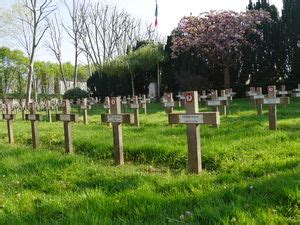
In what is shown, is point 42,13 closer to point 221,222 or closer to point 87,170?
point 87,170

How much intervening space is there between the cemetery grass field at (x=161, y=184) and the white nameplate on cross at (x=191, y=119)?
0.75m

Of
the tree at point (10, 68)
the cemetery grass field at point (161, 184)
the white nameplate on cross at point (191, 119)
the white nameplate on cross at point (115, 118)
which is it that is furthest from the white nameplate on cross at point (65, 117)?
the tree at point (10, 68)

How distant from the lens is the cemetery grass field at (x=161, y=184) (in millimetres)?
3736

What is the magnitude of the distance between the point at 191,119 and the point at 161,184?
3.93 feet

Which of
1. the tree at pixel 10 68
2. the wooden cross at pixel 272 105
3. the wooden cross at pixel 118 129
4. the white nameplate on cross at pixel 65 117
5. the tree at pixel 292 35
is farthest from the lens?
the tree at pixel 10 68

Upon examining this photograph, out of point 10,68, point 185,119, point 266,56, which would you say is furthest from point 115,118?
point 10,68

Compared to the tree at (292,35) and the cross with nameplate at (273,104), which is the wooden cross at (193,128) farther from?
the tree at (292,35)

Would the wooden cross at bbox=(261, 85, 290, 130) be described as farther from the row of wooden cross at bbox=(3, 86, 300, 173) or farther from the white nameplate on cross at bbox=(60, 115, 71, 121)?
the white nameplate on cross at bbox=(60, 115, 71, 121)

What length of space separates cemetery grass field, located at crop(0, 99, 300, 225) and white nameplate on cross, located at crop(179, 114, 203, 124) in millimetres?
752

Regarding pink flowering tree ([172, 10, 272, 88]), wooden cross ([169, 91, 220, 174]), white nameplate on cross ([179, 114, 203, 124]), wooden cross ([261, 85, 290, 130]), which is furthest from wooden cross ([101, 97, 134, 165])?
pink flowering tree ([172, 10, 272, 88])

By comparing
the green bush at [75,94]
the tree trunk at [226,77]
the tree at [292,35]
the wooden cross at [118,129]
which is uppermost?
the tree at [292,35]

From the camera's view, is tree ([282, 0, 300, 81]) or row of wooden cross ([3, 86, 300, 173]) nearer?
row of wooden cross ([3, 86, 300, 173])

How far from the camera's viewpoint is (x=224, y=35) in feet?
90.8

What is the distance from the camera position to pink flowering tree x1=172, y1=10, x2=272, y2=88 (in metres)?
27.9
